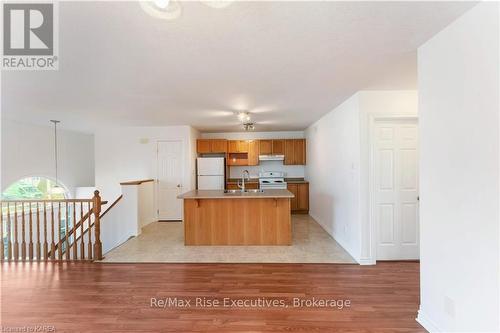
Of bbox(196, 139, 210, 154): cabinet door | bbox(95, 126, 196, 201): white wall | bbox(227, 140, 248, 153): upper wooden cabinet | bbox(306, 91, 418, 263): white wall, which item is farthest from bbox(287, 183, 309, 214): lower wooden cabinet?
bbox(95, 126, 196, 201): white wall

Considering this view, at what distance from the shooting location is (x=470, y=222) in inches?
62.7

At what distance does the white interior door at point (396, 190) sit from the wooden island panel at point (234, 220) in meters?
1.45

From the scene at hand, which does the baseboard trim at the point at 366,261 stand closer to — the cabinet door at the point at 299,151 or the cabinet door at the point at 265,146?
the cabinet door at the point at 299,151

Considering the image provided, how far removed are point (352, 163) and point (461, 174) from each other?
1909 millimetres

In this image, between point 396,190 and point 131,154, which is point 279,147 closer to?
point 396,190

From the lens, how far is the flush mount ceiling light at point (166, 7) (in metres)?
1.43

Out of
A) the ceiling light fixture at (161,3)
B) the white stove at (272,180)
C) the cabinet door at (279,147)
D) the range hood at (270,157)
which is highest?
the ceiling light fixture at (161,3)

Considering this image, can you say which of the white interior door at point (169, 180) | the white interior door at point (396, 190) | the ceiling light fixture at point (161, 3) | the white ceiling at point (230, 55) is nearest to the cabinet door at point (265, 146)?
the white interior door at point (169, 180)

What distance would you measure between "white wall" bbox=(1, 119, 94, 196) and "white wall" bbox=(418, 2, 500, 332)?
6858 millimetres

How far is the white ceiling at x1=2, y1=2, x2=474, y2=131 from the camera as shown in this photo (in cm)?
158

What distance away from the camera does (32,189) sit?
564cm

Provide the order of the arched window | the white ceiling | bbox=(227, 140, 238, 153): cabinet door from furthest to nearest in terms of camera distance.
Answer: bbox=(227, 140, 238, 153): cabinet door
the arched window
the white ceiling

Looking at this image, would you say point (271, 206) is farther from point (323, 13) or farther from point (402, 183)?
point (323, 13)

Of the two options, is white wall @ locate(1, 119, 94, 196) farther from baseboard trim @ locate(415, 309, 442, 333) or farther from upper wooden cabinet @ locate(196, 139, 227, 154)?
baseboard trim @ locate(415, 309, 442, 333)
